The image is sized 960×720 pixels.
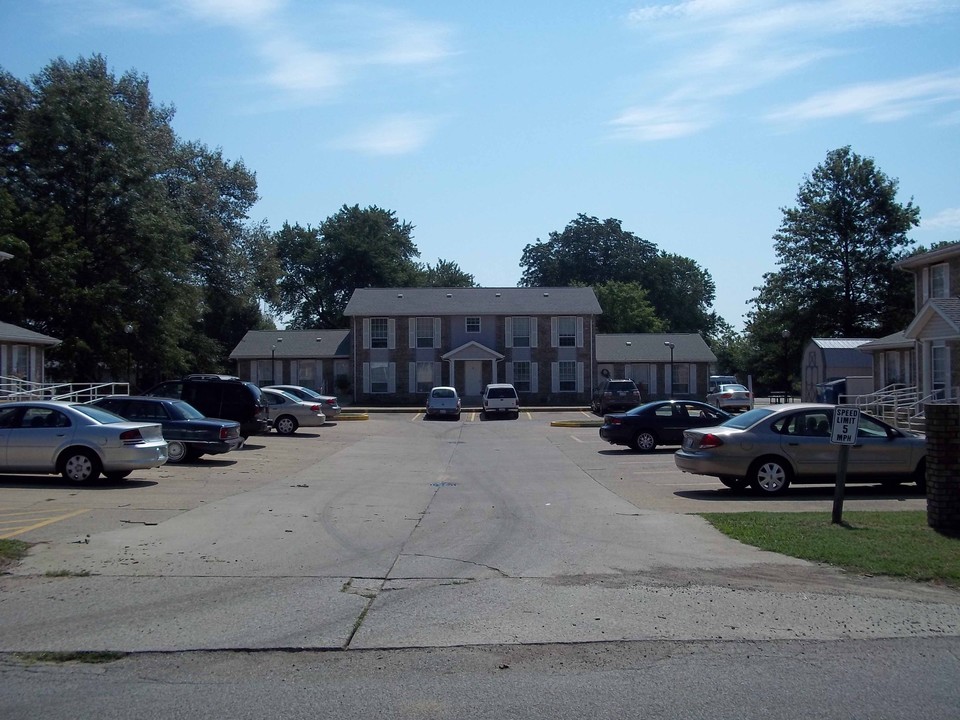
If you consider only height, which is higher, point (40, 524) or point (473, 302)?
point (473, 302)

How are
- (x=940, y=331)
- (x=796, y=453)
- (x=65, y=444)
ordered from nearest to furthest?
1. (x=796, y=453)
2. (x=65, y=444)
3. (x=940, y=331)

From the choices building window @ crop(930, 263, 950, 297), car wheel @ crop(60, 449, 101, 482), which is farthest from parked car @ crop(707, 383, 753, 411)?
car wheel @ crop(60, 449, 101, 482)

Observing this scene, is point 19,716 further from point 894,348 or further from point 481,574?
point 894,348

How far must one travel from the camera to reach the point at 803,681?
6.31 m

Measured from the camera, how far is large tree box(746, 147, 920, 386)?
63.7 meters

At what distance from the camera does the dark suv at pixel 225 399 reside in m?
25.0

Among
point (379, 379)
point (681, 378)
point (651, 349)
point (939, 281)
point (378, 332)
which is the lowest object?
point (379, 379)

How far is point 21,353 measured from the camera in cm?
3525

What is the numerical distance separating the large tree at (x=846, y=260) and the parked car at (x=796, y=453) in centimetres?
4986

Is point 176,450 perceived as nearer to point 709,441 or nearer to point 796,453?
point 709,441

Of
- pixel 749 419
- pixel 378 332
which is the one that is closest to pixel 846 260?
pixel 378 332

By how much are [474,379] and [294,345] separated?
12861 millimetres

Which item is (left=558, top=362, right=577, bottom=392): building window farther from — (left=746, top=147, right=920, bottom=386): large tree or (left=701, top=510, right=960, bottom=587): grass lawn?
(left=701, top=510, right=960, bottom=587): grass lawn

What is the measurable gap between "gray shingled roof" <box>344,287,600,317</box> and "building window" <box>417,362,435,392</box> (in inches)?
125
